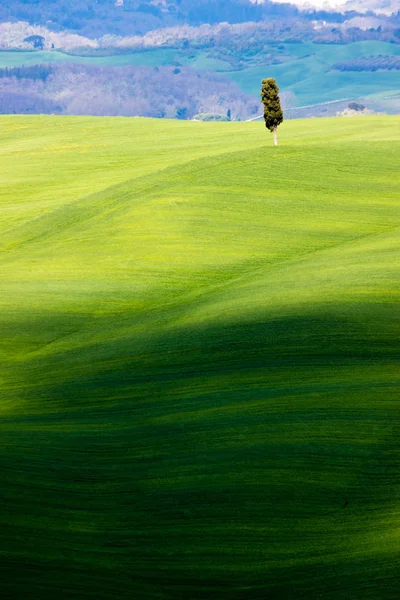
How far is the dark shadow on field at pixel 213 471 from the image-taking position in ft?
23.6

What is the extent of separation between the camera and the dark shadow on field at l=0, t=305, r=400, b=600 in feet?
23.6

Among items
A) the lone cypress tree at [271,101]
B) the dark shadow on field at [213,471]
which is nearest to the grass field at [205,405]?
the dark shadow on field at [213,471]

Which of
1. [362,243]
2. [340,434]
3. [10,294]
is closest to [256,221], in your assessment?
[362,243]

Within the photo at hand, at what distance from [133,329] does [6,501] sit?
20.7 feet

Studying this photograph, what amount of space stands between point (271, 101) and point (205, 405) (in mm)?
20976

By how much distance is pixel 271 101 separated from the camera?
29328 millimetres

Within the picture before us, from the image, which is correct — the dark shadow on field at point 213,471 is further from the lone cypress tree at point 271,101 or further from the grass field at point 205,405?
the lone cypress tree at point 271,101

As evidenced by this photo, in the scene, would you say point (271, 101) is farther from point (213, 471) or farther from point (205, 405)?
point (213, 471)

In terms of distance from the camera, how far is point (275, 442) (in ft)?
29.8

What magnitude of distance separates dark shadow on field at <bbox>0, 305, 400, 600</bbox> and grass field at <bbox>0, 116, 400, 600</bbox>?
0.02 m

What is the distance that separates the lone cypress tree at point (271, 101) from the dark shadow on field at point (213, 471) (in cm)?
1754

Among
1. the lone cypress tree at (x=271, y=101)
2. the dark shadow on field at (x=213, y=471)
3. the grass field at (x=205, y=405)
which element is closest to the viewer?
the dark shadow on field at (x=213, y=471)

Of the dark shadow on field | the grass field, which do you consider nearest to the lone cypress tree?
the grass field

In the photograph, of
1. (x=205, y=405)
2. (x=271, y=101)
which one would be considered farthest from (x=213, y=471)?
(x=271, y=101)
